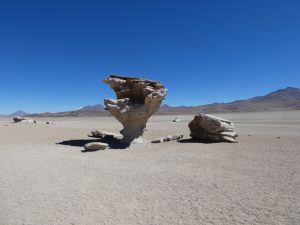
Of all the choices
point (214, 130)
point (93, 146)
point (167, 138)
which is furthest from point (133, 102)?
point (214, 130)

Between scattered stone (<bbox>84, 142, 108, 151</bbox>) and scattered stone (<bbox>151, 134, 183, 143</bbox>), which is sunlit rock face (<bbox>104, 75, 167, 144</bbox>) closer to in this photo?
scattered stone (<bbox>151, 134, 183, 143</bbox>)

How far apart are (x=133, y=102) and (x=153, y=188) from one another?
10.8 m

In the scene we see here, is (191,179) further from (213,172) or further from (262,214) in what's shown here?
(262,214)

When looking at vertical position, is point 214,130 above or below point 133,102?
below

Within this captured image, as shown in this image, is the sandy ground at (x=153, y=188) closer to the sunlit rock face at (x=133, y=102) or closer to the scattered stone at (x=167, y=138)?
the scattered stone at (x=167, y=138)

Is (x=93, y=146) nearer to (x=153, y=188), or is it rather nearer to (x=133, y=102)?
(x=133, y=102)

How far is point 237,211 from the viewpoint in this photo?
19.6 ft

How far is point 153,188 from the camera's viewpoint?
7680 mm

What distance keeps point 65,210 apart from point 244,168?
591 cm

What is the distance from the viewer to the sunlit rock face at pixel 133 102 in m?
17.3

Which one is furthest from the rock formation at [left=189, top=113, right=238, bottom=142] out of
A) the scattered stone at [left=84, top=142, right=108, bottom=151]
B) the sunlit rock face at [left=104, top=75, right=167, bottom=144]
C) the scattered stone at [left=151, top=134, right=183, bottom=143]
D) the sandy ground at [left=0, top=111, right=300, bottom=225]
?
the scattered stone at [left=84, top=142, right=108, bottom=151]

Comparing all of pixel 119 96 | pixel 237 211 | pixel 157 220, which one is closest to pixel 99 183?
pixel 157 220

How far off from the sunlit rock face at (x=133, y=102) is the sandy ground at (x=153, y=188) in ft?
14.4

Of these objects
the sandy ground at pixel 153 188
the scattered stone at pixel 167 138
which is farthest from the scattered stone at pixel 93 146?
the scattered stone at pixel 167 138
